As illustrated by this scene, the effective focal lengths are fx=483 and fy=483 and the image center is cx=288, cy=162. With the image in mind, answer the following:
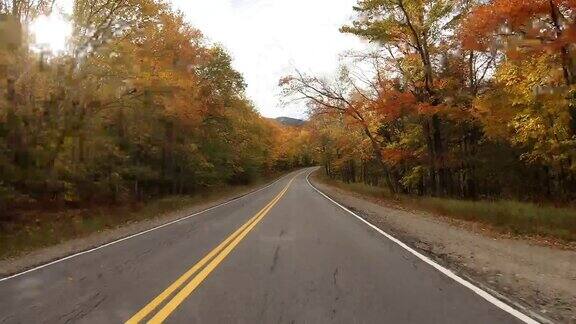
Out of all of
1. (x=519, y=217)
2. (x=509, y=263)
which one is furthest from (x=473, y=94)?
(x=509, y=263)

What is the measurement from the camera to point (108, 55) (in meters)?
21.7

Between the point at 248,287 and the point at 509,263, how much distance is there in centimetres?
513

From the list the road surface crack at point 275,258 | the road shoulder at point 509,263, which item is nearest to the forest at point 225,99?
the road shoulder at point 509,263

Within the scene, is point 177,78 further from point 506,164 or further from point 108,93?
point 506,164

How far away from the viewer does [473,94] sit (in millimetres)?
26391

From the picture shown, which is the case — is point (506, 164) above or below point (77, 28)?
below

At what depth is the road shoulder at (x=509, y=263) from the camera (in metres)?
6.41

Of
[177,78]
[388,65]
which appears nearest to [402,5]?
[388,65]

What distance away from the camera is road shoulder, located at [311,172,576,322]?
21.0 feet

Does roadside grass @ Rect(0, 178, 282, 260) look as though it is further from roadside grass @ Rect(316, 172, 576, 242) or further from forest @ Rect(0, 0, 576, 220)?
roadside grass @ Rect(316, 172, 576, 242)

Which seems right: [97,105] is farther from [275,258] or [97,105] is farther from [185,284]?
[185,284]

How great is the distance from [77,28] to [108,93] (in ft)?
9.83

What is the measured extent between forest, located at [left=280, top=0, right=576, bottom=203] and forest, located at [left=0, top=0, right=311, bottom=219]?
8254 mm

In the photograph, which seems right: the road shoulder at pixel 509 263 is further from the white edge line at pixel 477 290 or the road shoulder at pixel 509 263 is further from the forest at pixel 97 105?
the forest at pixel 97 105
